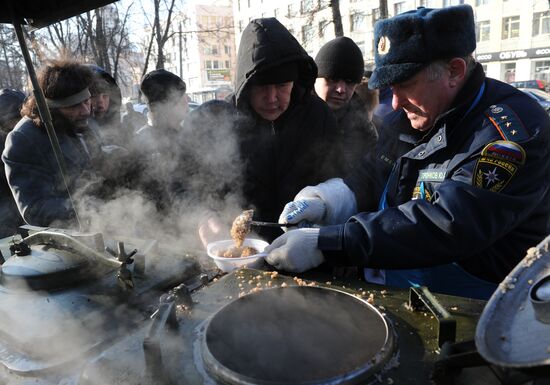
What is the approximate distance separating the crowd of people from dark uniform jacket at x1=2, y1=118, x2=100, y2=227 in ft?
0.03

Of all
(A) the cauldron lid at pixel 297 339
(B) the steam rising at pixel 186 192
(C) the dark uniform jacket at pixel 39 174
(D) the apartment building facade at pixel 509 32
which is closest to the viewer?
(A) the cauldron lid at pixel 297 339

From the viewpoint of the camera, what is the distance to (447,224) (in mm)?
1512

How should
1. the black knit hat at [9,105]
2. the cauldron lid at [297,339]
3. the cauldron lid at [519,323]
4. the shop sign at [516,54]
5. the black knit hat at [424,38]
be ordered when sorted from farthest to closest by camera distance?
the shop sign at [516,54] < the black knit hat at [9,105] < the black knit hat at [424,38] < the cauldron lid at [297,339] < the cauldron lid at [519,323]

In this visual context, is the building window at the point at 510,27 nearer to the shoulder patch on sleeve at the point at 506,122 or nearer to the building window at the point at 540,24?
the building window at the point at 540,24

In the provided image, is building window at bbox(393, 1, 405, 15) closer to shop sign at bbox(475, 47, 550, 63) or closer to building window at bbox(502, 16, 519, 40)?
shop sign at bbox(475, 47, 550, 63)

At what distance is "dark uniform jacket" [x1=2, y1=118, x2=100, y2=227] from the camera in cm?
270

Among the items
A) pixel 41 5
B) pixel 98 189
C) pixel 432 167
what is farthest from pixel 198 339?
pixel 98 189

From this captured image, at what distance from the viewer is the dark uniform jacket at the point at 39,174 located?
2.70 m

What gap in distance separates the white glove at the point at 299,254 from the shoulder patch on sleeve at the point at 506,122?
875 millimetres

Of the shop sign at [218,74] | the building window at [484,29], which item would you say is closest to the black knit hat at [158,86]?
the building window at [484,29]

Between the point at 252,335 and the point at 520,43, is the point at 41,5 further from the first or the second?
the point at 520,43

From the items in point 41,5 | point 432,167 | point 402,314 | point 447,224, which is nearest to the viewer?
point 402,314

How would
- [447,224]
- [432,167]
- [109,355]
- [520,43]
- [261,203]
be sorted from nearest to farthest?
[109,355] → [447,224] → [432,167] → [261,203] → [520,43]

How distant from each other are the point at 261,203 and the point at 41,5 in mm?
1723
